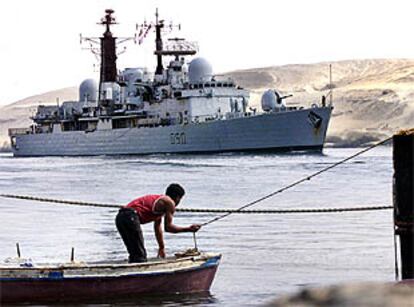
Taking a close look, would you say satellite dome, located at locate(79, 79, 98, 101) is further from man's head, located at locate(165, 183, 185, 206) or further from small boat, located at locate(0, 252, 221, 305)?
man's head, located at locate(165, 183, 185, 206)

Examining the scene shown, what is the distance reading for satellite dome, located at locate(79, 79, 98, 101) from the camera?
106812 mm

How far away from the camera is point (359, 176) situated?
4862 centimetres

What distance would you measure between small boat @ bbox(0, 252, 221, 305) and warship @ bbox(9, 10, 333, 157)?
238ft

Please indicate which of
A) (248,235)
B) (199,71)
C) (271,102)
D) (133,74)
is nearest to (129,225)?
(248,235)

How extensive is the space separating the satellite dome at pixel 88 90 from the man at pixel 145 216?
96.0 meters

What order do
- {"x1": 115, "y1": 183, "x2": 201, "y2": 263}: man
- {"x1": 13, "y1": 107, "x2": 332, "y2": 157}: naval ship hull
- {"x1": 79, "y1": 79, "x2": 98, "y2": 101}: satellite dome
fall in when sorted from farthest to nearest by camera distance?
{"x1": 79, "y1": 79, "x2": 98, "y2": 101}: satellite dome → {"x1": 13, "y1": 107, "x2": 332, "y2": 157}: naval ship hull → {"x1": 115, "y1": 183, "x2": 201, "y2": 263}: man

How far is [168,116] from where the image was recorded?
9231 cm

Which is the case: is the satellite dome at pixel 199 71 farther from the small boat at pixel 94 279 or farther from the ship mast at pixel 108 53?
the small boat at pixel 94 279

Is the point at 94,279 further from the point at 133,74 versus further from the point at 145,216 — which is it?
the point at 133,74

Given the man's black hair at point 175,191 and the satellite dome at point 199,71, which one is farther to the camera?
the satellite dome at point 199,71

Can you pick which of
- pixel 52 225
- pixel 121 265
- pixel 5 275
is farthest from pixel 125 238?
pixel 52 225

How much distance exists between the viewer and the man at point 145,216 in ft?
34.4

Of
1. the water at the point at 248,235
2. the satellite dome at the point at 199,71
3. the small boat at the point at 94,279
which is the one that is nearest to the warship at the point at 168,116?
the satellite dome at the point at 199,71

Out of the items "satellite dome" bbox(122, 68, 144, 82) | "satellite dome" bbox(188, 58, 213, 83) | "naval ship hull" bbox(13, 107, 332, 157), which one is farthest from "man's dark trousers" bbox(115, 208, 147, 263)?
"satellite dome" bbox(122, 68, 144, 82)
